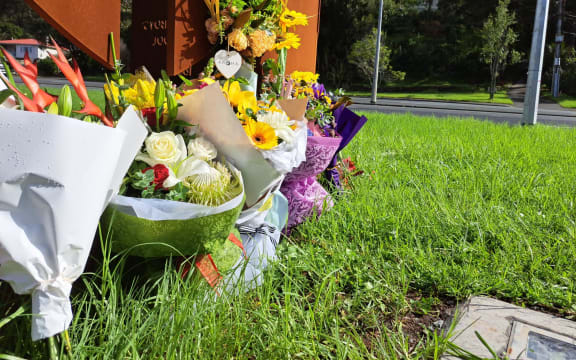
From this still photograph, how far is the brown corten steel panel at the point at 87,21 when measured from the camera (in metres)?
1.54

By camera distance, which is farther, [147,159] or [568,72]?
[568,72]

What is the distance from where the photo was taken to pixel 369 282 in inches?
72.4

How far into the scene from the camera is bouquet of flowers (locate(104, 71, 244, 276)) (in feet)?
4.16

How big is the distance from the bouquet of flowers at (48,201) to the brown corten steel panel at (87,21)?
0.70 meters

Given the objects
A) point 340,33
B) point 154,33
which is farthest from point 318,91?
point 340,33

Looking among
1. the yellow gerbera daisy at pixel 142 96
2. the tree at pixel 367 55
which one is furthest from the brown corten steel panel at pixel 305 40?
the tree at pixel 367 55

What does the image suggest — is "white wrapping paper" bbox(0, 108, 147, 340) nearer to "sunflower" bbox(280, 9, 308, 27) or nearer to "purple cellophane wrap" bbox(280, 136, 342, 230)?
"purple cellophane wrap" bbox(280, 136, 342, 230)

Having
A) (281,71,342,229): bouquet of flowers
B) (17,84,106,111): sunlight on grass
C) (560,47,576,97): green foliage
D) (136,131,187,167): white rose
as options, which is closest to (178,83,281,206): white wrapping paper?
(136,131,187,167): white rose

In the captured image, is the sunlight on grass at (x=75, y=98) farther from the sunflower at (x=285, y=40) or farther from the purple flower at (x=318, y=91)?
the purple flower at (x=318, y=91)

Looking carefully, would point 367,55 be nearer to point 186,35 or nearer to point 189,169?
point 186,35

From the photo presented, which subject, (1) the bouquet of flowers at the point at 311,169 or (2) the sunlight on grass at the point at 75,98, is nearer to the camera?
(2) the sunlight on grass at the point at 75,98

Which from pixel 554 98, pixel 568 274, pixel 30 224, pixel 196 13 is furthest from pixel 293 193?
pixel 554 98

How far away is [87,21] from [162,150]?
2.18ft

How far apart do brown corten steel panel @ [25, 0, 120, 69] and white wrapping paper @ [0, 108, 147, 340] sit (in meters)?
0.69
